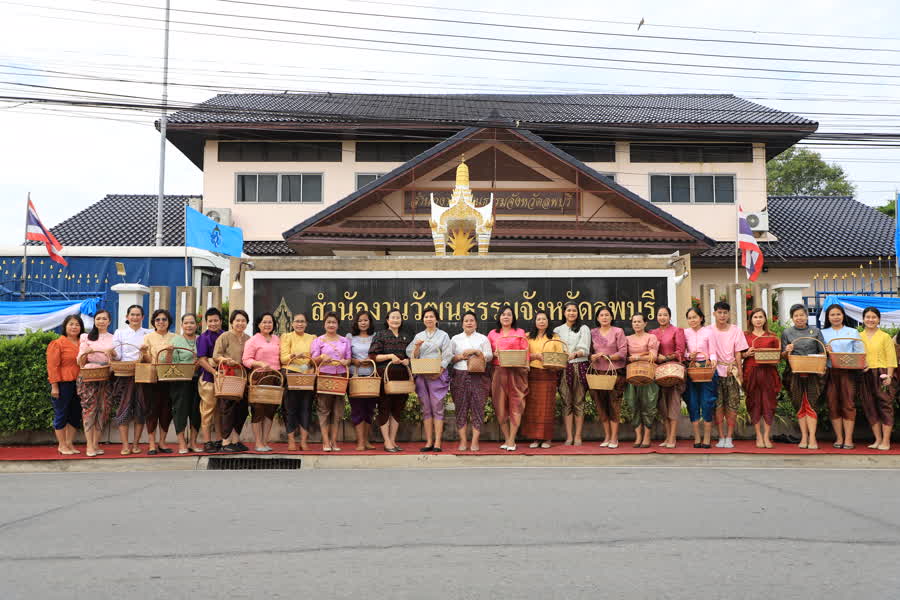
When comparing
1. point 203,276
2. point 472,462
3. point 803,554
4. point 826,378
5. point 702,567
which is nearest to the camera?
point 702,567

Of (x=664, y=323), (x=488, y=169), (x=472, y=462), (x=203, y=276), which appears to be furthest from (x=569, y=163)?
(x=472, y=462)

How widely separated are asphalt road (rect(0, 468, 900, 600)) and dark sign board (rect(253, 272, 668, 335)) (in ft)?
13.5

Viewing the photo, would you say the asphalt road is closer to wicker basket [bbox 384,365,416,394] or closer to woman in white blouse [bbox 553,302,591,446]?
wicker basket [bbox 384,365,416,394]

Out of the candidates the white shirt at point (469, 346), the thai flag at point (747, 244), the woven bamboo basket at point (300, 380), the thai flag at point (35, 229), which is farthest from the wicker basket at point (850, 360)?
the thai flag at point (35, 229)

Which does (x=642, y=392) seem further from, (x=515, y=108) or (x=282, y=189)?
(x=515, y=108)

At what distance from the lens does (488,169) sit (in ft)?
70.6

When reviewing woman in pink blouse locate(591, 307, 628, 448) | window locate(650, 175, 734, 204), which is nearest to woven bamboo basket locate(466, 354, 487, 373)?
woman in pink blouse locate(591, 307, 628, 448)

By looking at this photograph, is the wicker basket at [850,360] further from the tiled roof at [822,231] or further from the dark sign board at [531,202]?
the tiled roof at [822,231]

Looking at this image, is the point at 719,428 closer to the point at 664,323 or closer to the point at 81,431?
the point at 664,323

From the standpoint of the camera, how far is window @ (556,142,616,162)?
27312 millimetres

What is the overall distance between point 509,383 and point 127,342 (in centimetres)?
466

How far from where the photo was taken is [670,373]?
9.88 m

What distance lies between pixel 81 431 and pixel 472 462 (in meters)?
5.35

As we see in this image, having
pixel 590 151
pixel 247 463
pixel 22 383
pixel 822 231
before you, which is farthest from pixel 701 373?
pixel 822 231
